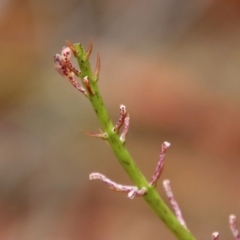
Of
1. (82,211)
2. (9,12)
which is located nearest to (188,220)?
(82,211)

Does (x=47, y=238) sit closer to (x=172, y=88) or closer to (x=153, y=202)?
(x=172, y=88)

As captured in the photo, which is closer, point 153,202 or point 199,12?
point 153,202

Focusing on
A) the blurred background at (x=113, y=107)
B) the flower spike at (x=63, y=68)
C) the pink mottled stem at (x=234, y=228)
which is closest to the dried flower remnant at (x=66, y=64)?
the flower spike at (x=63, y=68)

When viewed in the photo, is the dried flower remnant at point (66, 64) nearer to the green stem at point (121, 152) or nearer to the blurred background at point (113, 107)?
the green stem at point (121, 152)

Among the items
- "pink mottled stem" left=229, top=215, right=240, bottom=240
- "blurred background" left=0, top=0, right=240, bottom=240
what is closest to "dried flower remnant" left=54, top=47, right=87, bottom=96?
"pink mottled stem" left=229, top=215, right=240, bottom=240

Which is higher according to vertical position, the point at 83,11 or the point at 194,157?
the point at 83,11

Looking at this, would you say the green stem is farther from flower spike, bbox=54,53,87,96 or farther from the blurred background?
the blurred background
